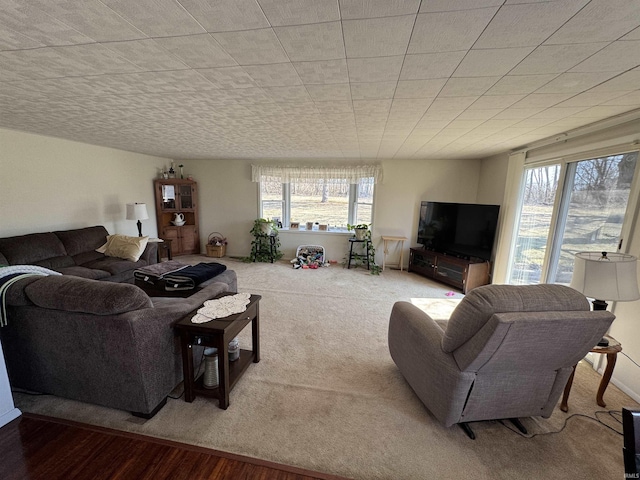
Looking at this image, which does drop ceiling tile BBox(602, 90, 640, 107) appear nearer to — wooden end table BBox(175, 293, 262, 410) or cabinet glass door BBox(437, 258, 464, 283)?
cabinet glass door BBox(437, 258, 464, 283)

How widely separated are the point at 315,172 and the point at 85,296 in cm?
432

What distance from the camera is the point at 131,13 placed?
1.09 m

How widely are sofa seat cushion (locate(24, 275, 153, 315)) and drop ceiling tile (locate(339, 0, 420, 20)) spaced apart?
1736mm

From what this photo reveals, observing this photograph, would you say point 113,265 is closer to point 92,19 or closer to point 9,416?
point 9,416

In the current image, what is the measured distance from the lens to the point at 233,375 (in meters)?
1.91

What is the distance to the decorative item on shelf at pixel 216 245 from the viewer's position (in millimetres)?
5664

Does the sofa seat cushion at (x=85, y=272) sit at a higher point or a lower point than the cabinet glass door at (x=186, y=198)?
lower

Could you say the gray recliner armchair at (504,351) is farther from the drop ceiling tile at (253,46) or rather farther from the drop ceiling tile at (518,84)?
the drop ceiling tile at (253,46)

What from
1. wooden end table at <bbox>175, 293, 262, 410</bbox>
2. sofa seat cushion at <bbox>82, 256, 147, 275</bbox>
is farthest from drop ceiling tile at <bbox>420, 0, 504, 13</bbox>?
sofa seat cushion at <bbox>82, 256, 147, 275</bbox>

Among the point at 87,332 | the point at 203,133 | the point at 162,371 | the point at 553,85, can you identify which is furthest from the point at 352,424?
the point at 203,133

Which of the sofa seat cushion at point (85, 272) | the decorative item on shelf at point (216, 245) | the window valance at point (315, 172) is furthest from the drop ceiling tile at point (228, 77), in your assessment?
the decorative item on shelf at point (216, 245)

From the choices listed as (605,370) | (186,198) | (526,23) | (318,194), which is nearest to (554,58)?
(526,23)

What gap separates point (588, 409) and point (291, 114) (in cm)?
318

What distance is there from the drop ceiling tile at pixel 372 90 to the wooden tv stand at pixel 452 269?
3.04 m
